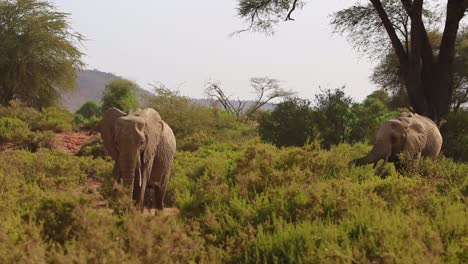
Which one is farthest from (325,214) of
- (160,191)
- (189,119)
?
(189,119)

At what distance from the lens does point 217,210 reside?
6441 mm

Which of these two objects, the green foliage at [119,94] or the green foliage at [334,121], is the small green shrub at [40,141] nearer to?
the green foliage at [334,121]

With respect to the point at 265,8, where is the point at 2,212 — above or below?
below

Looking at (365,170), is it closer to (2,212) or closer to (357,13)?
(2,212)

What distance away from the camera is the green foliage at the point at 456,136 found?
14.5m

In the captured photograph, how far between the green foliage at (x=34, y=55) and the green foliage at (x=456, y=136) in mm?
19791

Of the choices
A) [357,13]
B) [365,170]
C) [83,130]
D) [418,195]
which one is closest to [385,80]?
[357,13]

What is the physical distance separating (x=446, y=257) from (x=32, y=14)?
27385 mm

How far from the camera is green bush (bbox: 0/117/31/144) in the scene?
1638 cm

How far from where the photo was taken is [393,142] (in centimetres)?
915

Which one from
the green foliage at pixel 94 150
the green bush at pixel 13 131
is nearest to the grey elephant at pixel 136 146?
the green foliage at pixel 94 150

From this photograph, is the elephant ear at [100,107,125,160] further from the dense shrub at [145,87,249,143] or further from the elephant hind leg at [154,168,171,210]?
the dense shrub at [145,87,249,143]

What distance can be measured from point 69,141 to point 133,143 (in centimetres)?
1232

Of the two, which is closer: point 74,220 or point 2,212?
point 74,220
